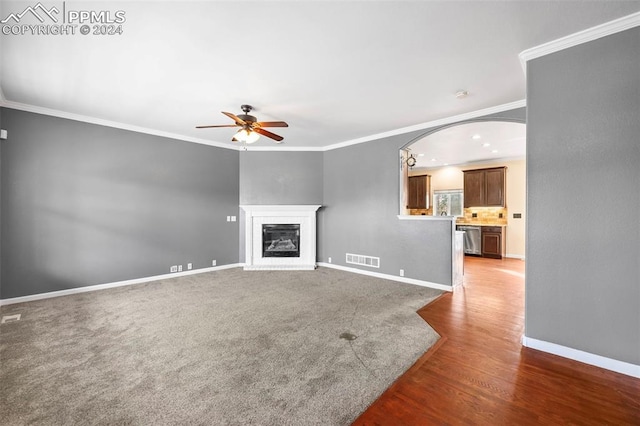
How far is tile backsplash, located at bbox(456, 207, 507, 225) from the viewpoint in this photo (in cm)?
775

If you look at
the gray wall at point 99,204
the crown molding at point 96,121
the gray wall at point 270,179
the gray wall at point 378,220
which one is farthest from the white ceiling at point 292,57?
the gray wall at point 270,179

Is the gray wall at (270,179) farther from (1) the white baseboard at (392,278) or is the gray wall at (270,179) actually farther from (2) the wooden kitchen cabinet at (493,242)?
(2) the wooden kitchen cabinet at (493,242)

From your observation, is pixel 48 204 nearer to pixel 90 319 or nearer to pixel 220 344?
pixel 90 319

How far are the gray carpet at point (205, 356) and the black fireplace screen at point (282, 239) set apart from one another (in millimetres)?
2067

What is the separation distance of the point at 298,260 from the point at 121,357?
3975 millimetres

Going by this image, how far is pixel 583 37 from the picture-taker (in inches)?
89.7

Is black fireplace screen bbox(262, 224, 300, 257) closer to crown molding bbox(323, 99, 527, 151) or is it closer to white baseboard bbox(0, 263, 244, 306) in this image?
white baseboard bbox(0, 263, 244, 306)

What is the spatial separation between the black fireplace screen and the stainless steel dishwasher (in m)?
5.18

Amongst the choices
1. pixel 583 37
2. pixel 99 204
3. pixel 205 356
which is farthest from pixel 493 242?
pixel 99 204

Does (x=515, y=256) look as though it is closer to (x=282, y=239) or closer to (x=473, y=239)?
(x=473, y=239)

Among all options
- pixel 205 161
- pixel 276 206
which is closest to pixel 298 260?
pixel 276 206

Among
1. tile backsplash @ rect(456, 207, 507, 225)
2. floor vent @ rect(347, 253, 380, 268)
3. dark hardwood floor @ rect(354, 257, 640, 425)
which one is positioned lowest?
dark hardwood floor @ rect(354, 257, 640, 425)

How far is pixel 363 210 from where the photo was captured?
5.62 meters

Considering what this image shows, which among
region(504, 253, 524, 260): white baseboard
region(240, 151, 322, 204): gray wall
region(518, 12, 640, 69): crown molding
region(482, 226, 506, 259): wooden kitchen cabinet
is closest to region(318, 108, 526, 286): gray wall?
region(240, 151, 322, 204): gray wall
